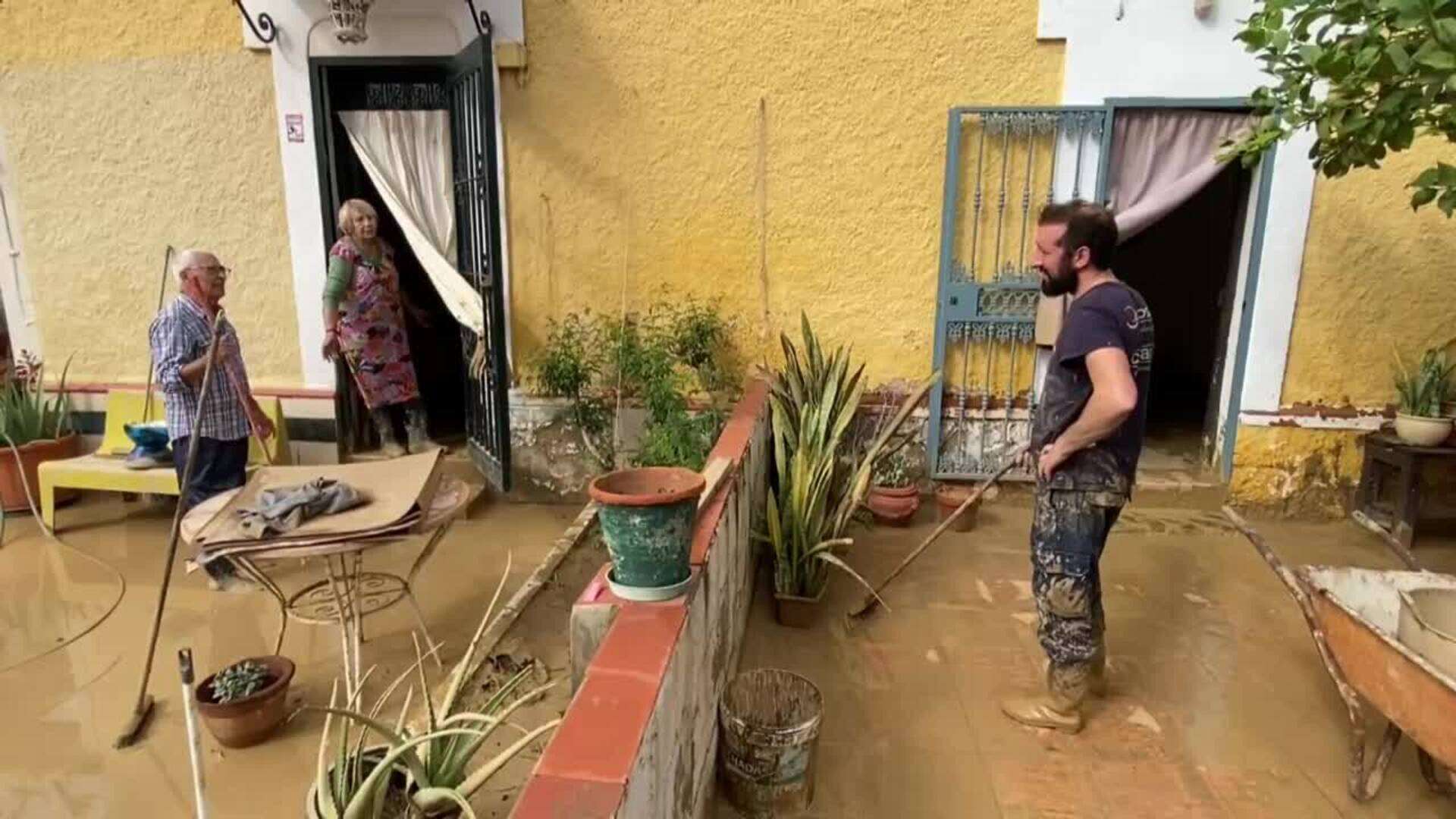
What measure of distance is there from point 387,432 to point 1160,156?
4.67 meters

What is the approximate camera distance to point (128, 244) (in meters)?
4.91

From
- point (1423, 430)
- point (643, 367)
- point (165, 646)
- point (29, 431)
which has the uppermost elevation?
point (643, 367)

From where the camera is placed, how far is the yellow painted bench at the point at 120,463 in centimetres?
427

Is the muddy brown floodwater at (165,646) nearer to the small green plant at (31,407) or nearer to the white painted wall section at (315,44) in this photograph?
the small green plant at (31,407)

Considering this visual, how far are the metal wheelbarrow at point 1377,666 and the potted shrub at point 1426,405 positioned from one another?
1.94 metres

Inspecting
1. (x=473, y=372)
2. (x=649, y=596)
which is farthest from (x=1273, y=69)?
(x=473, y=372)

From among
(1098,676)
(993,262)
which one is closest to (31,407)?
(993,262)

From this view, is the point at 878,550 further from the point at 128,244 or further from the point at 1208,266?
the point at 1208,266

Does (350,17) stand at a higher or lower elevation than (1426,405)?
higher

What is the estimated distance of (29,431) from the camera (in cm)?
483

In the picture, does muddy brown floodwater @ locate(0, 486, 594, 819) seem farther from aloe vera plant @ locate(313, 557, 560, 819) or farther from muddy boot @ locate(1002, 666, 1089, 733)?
muddy boot @ locate(1002, 666, 1089, 733)

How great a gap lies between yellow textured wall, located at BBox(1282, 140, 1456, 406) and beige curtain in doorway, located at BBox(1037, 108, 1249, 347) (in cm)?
61

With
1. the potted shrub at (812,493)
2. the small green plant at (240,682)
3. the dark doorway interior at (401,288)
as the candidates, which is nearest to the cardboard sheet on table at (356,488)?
the small green plant at (240,682)

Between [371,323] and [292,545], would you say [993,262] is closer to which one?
[371,323]
